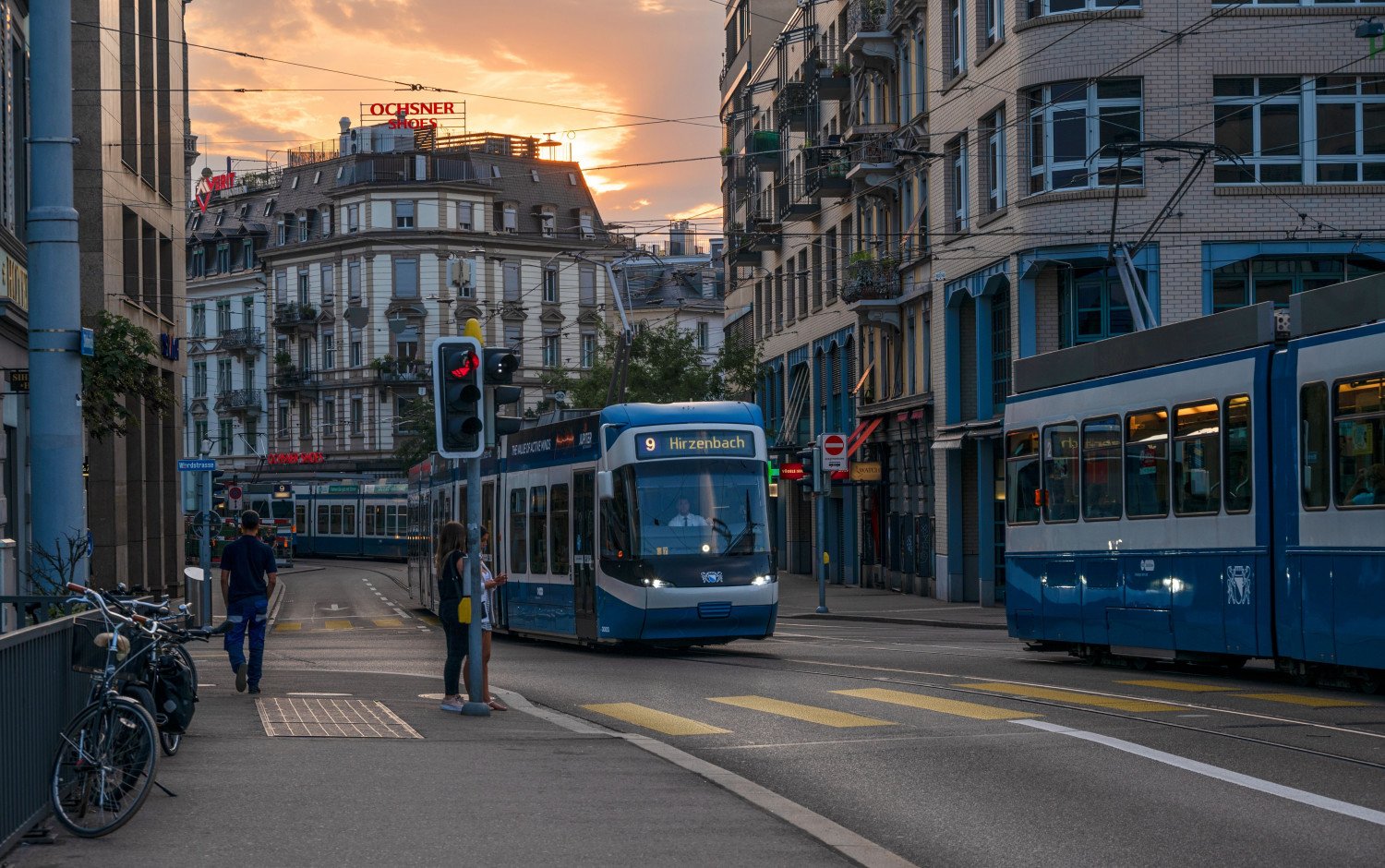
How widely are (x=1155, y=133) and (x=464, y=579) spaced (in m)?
21.3

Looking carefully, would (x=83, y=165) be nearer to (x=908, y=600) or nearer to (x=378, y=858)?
(x=908, y=600)

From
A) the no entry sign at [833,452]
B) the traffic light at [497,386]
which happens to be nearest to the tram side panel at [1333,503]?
the traffic light at [497,386]

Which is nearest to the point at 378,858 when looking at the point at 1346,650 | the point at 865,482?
the point at 1346,650

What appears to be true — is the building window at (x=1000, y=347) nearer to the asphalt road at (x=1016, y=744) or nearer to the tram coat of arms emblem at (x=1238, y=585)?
the asphalt road at (x=1016, y=744)

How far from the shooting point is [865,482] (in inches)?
1807

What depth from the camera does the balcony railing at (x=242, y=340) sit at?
309ft

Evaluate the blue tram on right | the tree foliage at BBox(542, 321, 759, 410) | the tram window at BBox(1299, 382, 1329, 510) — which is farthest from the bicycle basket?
the tree foliage at BBox(542, 321, 759, 410)

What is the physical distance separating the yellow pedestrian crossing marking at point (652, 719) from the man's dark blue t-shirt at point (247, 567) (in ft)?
10.6

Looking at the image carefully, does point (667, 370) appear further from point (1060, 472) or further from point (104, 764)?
point (104, 764)

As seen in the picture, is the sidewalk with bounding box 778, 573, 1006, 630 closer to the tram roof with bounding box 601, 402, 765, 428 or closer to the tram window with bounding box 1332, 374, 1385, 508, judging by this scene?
the tram roof with bounding box 601, 402, 765, 428

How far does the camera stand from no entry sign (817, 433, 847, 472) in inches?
1475

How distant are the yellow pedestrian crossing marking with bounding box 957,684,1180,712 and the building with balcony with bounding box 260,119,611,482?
68.2 meters

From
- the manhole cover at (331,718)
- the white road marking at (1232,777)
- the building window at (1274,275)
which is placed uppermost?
the building window at (1274,275)

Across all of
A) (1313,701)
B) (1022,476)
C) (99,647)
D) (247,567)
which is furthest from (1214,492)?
(99,647)
